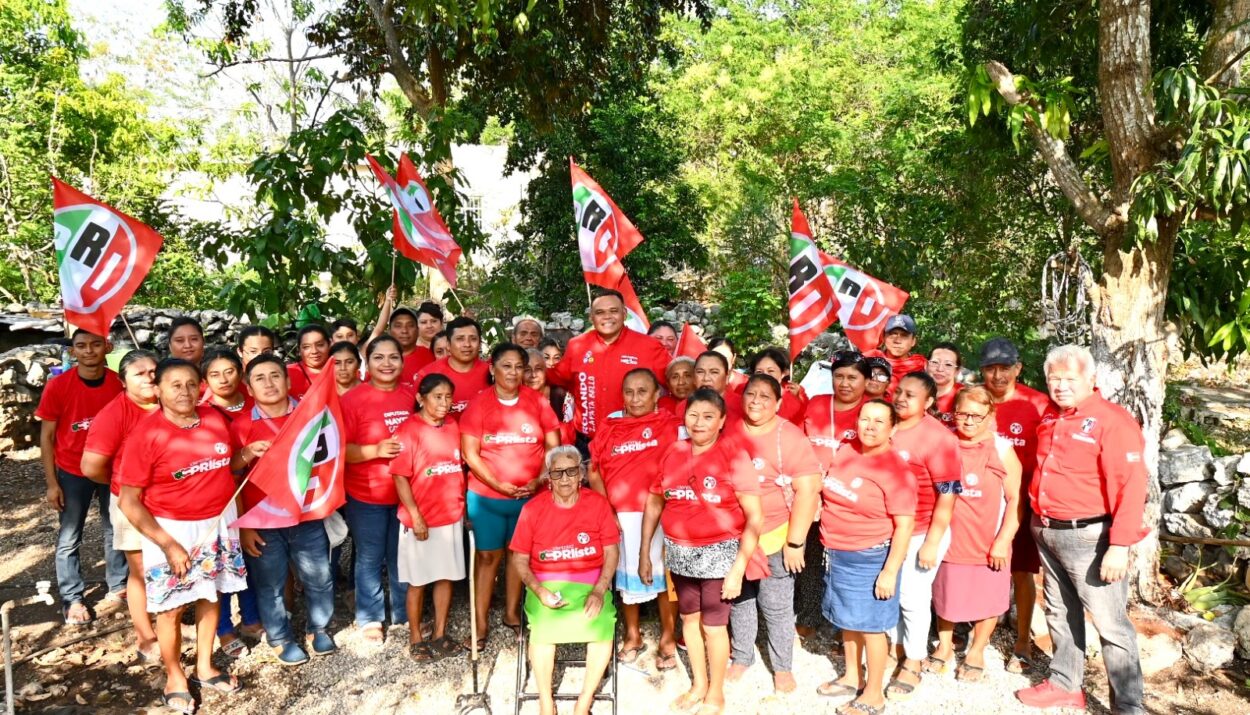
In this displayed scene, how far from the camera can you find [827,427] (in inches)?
178

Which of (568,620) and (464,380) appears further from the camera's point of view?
(464,380)

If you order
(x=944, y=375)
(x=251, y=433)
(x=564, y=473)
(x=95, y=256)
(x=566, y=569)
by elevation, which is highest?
(x=95, y=256)

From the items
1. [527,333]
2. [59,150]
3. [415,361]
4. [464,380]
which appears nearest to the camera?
[464,380]

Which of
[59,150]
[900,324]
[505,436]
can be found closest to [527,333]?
[505,436]

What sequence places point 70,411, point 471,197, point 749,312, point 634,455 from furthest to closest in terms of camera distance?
point 471,197 → point 749,312 → point 70,411 → point 634,455

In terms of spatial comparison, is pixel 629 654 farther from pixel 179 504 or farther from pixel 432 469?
pixel 179 504

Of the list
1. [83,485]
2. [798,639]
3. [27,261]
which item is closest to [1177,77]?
[798,639]

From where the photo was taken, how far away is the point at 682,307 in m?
13.6

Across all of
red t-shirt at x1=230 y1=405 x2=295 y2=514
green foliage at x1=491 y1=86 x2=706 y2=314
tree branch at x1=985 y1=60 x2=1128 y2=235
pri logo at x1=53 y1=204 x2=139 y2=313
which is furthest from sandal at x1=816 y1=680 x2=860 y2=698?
green foliage at x1=491 y1=86 x2=706 y2=314

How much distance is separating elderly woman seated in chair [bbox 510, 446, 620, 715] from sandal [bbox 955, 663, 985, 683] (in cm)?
199

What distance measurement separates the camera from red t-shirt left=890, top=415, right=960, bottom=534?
408 centimetres

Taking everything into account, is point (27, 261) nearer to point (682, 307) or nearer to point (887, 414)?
point (682, 307)

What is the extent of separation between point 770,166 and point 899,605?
35.7 feet

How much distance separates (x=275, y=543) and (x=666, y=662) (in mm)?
2319
